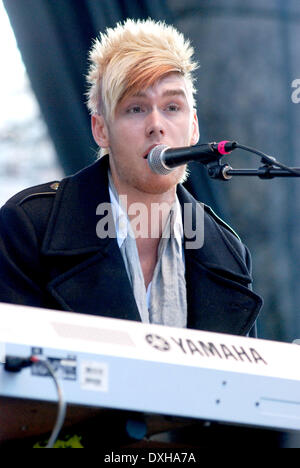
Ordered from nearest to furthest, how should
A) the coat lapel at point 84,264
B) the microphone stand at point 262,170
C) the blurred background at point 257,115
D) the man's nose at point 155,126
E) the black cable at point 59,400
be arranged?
1. the black cable at point 59,400
2. the microphone stand at point 262,170
3. the coat lapel at point 84,264
4. the man's nose at point 155,126
5. the blurred background at point 257,115

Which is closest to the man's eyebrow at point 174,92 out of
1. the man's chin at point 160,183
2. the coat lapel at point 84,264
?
the man's chin at point 160,183

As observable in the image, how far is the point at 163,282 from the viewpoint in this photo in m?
2.10

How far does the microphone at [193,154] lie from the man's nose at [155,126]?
440 mm

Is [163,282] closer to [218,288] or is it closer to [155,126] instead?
[218,288]

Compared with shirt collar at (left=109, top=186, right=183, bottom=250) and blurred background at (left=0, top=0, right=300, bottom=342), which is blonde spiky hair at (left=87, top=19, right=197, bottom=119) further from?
blurred background at (left=0, top=0, right=300, bottom=342)

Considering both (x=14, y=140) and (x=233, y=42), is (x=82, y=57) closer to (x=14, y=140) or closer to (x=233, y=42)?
(x=14, y=140)

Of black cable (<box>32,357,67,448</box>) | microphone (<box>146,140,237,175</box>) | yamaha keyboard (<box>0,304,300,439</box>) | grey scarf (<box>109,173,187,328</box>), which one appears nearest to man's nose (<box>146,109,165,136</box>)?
grey scarf (<box>109,173,187,328</box>)

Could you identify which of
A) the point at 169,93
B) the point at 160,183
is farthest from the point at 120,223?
the point at 169,93


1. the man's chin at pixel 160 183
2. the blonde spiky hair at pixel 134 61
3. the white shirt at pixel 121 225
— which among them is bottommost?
the white shirt at pixel 121 225

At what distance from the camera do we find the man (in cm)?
194

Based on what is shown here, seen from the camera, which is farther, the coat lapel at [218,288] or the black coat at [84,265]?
the coat lapel at [218,288]

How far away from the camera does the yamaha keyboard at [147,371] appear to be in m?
1.14

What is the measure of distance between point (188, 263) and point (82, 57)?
4.01ft

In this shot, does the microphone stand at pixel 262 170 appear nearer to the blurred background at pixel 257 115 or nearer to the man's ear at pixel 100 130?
the man's ear at pixel 100 130
